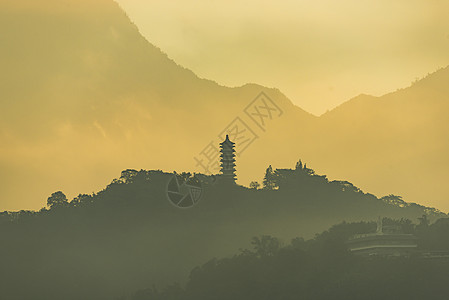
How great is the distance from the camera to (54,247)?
158 meters

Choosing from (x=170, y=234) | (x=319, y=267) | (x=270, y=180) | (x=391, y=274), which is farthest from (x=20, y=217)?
(x=391, y=274)

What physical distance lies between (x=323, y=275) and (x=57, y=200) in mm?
67794

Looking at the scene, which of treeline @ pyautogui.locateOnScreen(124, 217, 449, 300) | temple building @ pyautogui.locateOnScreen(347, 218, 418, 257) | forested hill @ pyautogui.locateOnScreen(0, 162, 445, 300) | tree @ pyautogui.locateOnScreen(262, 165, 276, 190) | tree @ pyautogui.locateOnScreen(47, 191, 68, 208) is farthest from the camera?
tree @ pyautogui.locateOnScreen(262, 165, 276, 190)

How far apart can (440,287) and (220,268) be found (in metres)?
30.4

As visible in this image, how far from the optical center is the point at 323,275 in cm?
11256

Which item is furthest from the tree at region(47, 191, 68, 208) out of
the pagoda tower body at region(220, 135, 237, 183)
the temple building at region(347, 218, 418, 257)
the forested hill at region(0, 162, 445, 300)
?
the temple building at region(347, 218, 418, 257)

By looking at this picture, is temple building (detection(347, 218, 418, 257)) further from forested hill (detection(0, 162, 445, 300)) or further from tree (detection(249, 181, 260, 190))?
tree (detection(249, 181, 260, 190))

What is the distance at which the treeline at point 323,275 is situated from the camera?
106m

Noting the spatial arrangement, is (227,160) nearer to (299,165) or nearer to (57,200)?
(299,165)

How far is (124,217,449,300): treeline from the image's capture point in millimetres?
105750

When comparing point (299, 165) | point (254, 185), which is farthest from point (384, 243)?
point (254, 185)

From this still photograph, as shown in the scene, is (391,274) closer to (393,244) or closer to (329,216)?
(393,244)

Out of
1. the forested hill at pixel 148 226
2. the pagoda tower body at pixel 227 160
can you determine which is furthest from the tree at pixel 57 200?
the pagoda tower body at pixel 227 160

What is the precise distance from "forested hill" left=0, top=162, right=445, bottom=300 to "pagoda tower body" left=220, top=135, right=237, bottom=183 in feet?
7.34
